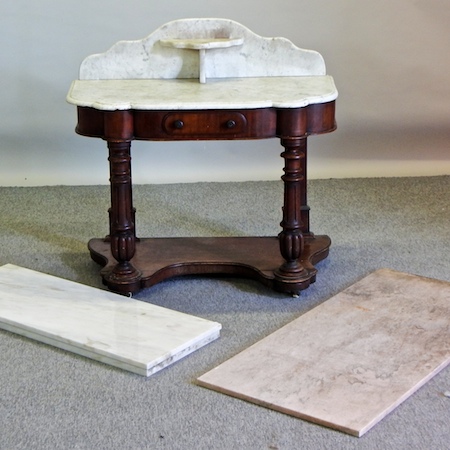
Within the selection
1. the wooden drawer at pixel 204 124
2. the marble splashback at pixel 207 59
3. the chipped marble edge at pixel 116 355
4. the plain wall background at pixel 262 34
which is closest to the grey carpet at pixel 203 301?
the chipped marble edge at pixel 116 355

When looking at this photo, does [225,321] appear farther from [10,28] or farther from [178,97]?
[10,28]

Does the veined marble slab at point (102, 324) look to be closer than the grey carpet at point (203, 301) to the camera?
No

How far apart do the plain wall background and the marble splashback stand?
3.45 ft

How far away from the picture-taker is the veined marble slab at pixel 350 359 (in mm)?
2172

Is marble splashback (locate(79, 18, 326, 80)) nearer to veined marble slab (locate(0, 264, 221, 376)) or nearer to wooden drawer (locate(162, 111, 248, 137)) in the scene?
wooden drawer (locate(162, 111, 248, 137))

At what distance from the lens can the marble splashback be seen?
9.83 feet

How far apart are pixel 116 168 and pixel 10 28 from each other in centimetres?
159

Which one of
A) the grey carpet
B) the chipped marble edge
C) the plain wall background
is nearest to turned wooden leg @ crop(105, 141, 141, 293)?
the grey carpet

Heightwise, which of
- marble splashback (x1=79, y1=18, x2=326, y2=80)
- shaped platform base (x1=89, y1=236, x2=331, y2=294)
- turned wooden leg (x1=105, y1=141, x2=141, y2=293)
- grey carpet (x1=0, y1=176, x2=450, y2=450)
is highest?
marble splashback (x1=79, y1=18, x2=326, y2=80)

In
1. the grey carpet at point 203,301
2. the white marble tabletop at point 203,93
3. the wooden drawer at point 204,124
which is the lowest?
the grey carpet at point 203,301

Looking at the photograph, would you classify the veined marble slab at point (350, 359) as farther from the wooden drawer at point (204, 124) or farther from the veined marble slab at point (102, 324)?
the wooden drawer at point (204, 124)

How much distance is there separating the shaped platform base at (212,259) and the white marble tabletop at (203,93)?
54 centimetres

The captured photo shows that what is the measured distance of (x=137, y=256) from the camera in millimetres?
3021

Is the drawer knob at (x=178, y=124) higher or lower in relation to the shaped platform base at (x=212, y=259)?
higher
